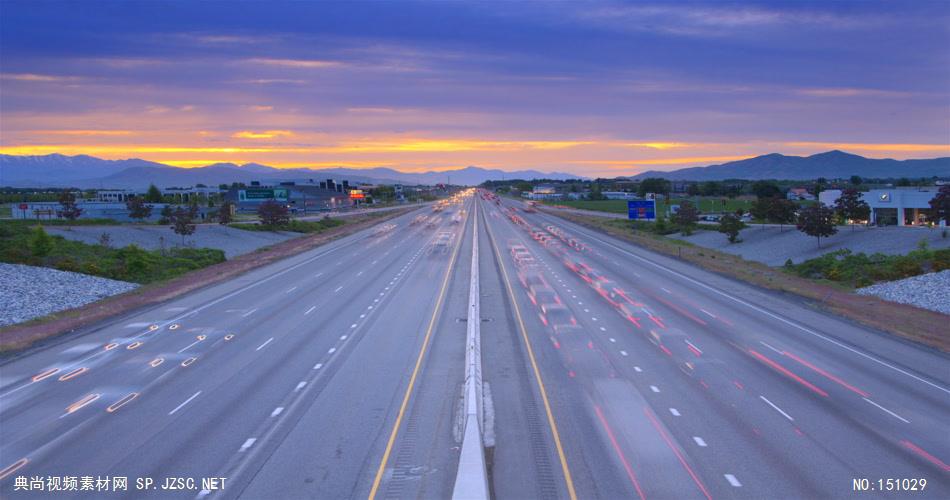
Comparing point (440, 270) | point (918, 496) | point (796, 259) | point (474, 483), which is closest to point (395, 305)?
point (440, 270)

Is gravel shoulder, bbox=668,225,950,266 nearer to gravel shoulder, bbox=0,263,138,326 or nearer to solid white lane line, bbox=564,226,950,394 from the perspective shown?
solid white lane line, bbox=564,226,950,394

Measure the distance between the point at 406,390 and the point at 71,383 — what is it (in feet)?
34.4

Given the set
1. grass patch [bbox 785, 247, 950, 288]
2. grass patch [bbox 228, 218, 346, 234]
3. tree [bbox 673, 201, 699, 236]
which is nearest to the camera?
grass patch [bbox 785, 247, 950, 288]

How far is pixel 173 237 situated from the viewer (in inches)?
2867

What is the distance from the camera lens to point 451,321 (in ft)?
98.4

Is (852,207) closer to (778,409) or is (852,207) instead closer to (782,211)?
(782,211)

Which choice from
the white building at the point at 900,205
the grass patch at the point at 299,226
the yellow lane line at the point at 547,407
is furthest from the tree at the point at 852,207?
the grass patch at the point at 299,226

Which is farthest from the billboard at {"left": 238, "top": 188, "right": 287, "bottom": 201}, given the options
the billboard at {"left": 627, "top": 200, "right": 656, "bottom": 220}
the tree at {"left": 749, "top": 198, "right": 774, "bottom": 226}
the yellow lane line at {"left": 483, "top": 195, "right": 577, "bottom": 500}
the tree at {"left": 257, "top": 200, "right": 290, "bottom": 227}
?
the yellow lane line at {"left": 483, "top": 195, "right": 577, "bottom": 500}

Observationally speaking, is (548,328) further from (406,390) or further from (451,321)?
(406,390)

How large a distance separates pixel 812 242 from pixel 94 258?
64.9 meters

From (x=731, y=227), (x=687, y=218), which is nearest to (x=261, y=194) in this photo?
(x=687, y=218)

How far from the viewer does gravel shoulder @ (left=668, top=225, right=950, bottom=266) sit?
57.7 m

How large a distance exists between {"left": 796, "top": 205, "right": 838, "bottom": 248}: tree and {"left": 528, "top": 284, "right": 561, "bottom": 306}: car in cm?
3497

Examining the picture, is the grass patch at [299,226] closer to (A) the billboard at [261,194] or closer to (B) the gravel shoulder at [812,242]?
(A) the billboard at [261,194]
